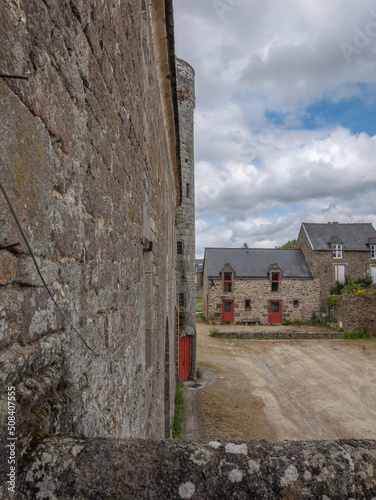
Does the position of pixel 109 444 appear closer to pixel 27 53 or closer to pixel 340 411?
pixel 27 53

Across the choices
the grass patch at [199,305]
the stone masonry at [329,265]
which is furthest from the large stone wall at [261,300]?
the grass patch at [199,305]

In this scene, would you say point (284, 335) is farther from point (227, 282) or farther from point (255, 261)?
point (255, 261)

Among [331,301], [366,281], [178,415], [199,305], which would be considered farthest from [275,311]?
[178,415]

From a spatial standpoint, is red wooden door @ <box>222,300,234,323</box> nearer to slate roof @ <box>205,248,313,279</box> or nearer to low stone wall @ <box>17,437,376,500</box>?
slate roof @ <box>205,248,313,279</box>

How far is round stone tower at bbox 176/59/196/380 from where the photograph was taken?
13.8 m

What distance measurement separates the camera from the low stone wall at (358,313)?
23297 millimetres

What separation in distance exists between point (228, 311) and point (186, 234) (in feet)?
48.3

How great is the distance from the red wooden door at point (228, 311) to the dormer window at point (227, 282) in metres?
0.98

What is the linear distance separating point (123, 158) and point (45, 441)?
69.7 inches

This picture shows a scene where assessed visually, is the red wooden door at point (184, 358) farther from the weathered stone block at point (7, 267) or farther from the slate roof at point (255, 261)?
the weathered stone block at point (7, 267)

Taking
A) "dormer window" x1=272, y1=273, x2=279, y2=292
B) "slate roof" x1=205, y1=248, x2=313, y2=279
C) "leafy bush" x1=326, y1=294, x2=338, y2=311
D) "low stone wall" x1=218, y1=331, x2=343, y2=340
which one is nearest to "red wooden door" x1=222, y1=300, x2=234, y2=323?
"slate roof" x1=205, y1=248, x2=313, y2=279

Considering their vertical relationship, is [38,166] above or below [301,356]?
above

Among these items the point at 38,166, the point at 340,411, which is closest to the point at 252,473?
the point at 38,166

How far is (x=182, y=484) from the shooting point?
92cm
